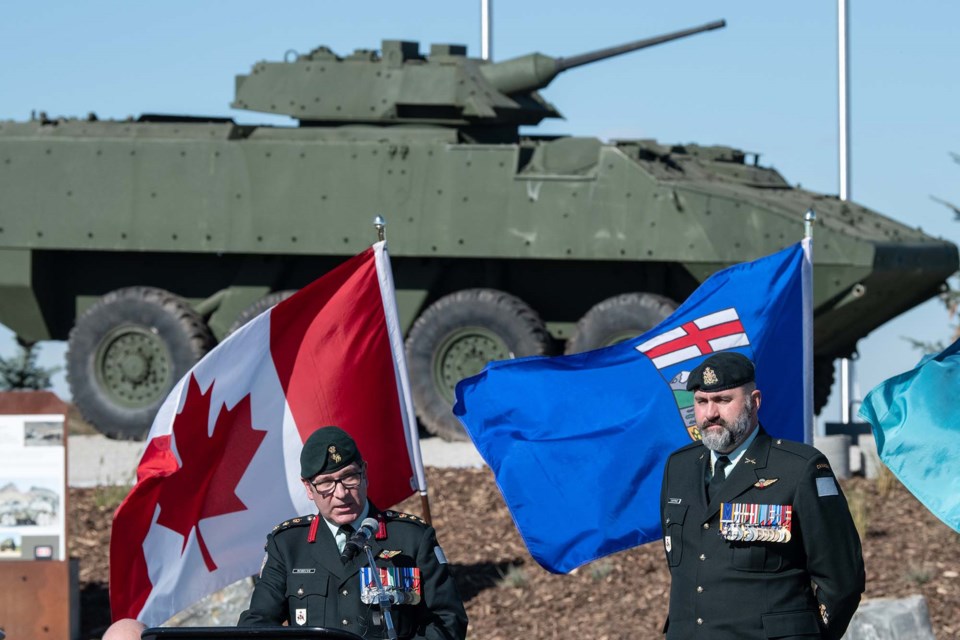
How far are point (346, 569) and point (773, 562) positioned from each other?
4.27 ft

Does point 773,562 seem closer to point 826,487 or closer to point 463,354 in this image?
point 826,487

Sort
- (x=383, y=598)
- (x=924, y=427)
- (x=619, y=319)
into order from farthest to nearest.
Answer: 1. (x=619, y=319)
2. (x=924, y=427)
3. (x=383, y=598)

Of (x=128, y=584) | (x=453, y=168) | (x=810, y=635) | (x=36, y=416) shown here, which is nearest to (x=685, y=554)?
(x=810, y=635)

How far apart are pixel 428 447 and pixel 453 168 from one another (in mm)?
2614

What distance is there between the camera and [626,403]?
307 inches

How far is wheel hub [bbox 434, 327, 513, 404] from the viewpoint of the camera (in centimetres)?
1572

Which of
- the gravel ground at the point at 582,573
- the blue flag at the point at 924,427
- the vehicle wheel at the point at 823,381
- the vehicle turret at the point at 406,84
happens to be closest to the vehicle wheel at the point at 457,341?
the vehicle turret at the point at 406,84

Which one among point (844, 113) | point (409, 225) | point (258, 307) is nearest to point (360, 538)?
point (409, 225)

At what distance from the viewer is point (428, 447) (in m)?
14.9

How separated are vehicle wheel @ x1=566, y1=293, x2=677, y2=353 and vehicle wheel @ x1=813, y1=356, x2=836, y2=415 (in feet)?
10.1

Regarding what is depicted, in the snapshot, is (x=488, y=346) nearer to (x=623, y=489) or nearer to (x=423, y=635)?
(x=623, y=489)

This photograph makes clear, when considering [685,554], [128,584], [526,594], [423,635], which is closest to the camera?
[423,635]

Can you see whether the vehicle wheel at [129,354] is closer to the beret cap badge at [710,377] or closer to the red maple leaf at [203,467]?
the red maple leaf at [203,467]

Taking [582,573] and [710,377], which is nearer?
[710,377]
